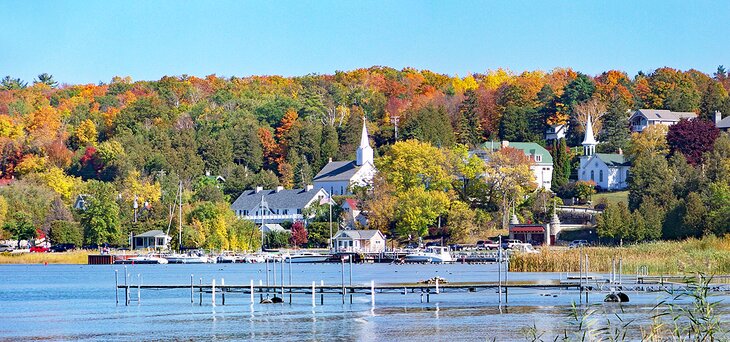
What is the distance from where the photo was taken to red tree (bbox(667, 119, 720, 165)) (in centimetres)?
13238

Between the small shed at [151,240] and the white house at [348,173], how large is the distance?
24769 mm

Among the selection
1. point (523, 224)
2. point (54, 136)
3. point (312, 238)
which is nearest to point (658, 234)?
point (523, 224)

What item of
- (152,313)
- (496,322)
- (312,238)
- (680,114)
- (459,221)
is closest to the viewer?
(496,322)

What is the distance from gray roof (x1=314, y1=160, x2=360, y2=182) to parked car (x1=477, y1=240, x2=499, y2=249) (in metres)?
29.5

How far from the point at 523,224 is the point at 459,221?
610 cm

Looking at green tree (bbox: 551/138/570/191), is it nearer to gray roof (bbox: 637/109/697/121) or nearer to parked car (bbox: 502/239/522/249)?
gray roof (bbox: 637/109/697/121)

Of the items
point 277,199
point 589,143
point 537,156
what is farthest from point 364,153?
point 589,143

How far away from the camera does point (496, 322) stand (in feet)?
170

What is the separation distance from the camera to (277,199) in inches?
5763

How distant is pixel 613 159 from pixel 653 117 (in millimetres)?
15369

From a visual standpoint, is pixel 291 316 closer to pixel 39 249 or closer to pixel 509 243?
pixel 509 243

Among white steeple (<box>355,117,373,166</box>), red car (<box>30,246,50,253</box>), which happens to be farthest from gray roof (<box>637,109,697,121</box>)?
red car (<box>30,246,50,253</box>)

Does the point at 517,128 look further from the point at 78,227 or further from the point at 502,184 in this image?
the point at 78,227

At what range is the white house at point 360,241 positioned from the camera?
12575cm
